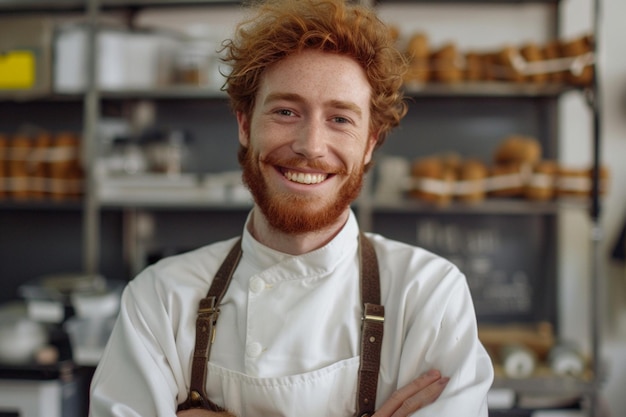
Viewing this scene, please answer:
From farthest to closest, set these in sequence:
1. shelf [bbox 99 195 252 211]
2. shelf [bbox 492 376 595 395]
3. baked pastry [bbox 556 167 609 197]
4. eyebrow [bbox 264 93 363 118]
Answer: shelf [bbox 99 195 252 211], baked pastry [bbox 556 167 609 197], shelf [bbox 492 376 595 395], eyebrow [bbox 264 93 363 118]

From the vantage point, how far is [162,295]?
4.20ft

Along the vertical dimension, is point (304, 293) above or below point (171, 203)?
below

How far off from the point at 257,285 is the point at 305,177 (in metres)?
0.25

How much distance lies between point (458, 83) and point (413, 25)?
506 mm

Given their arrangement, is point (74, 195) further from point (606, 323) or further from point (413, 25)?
point (606, 323)

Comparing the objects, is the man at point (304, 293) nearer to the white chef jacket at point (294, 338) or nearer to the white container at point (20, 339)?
the white chef jacket at point (294, 338)

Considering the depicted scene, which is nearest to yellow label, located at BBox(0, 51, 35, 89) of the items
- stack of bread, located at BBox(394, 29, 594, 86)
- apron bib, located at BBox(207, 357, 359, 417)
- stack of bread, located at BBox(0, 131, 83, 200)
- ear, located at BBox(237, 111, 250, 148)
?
stack of bread, located at BBox(0, 131, 83, 200)

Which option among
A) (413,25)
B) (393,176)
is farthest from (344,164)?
(413,25)

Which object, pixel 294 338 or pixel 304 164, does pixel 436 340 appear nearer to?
pixel 294 338

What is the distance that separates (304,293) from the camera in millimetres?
1272

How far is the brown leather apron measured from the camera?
1.18 m

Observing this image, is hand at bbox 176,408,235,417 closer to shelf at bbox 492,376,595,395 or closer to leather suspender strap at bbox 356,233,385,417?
leather suspender strap at bbox 356,233,385,417

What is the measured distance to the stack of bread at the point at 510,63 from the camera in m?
2.44

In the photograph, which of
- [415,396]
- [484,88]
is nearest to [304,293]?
[415,396]
